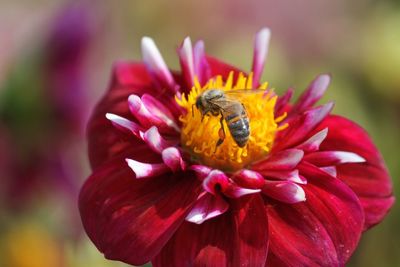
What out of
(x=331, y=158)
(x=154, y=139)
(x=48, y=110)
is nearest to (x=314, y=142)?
(x=331, y=158)

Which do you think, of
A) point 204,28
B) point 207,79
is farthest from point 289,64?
point 207,79

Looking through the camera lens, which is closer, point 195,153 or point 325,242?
point 325,242

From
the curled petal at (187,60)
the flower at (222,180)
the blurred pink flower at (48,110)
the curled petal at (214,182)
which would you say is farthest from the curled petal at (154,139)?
the blurred pink flower at (48,110)

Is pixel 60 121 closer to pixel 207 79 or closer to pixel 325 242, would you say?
pixel 207 79

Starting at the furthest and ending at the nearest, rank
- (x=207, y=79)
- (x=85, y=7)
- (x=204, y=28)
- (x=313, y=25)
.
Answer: (x=313, y=25) < (x=204, y=28) < (x=85, y=7) < (x=207, y=79)

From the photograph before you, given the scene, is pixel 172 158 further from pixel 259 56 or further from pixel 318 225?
pixel 259 56

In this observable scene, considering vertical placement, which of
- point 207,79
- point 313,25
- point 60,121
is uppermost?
point 207,79

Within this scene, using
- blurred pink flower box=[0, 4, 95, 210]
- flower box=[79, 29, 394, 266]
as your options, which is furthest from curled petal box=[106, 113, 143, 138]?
blurred pink flower box=[0, 4, 95, 210]
